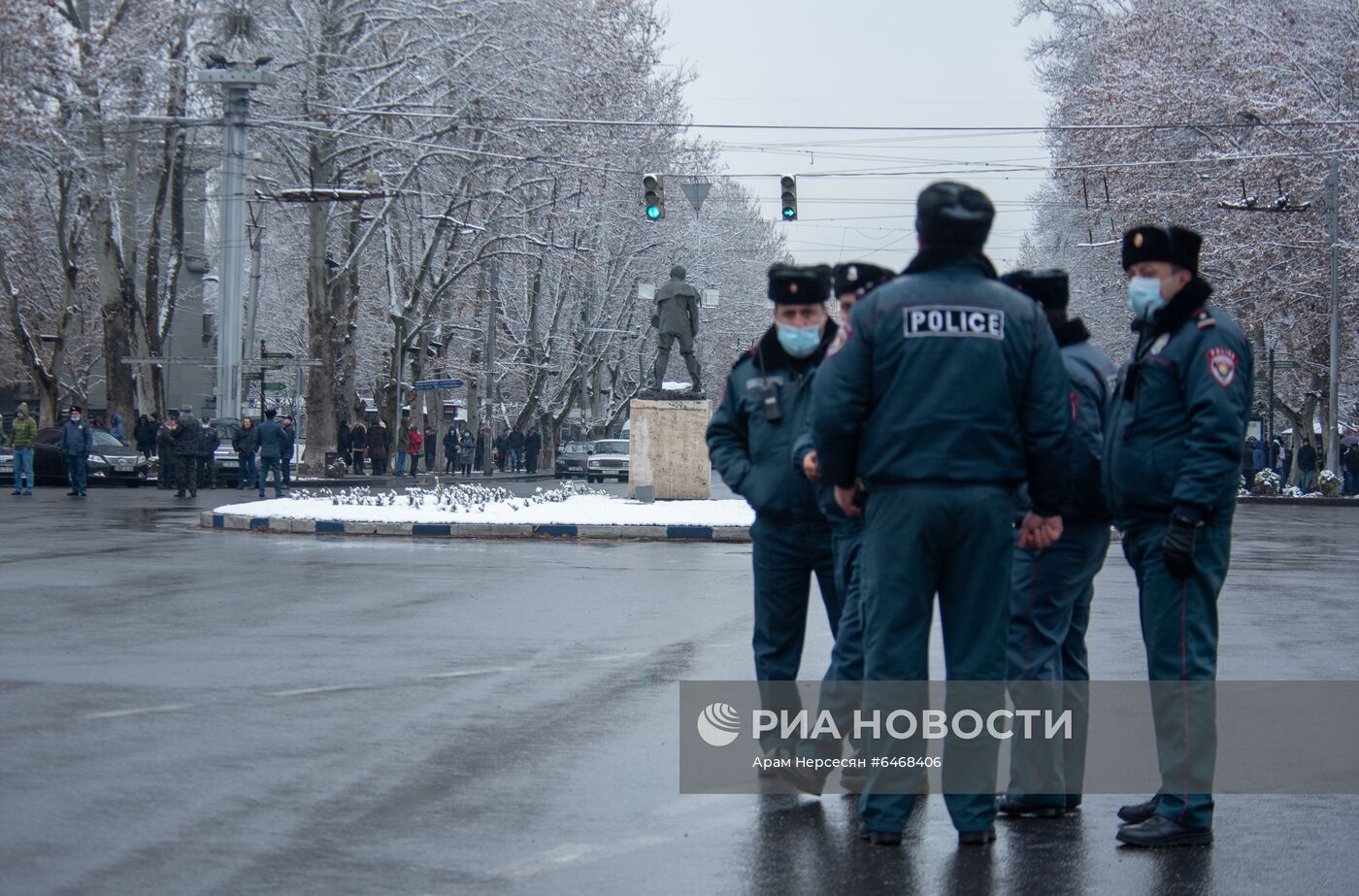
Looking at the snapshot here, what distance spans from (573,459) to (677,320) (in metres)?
27.4

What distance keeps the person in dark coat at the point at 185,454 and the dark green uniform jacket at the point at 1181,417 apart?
92.7 feet

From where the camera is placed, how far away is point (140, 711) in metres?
7.95

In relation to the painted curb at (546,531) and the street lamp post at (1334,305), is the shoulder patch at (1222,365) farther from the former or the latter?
the street lamp post at (1334,305)

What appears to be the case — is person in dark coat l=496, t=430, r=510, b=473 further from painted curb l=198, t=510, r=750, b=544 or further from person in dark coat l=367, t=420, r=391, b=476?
painted curb l=198, t=510, r=750, b=544

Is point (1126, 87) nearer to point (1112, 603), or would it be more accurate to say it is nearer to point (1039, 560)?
point (1112, 603)

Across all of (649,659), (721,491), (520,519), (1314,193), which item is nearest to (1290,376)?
(1314,193)

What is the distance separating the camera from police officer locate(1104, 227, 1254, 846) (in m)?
5.62

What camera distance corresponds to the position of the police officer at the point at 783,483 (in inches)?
256

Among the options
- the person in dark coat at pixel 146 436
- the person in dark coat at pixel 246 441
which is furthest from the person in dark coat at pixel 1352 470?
the person in dark coat at pixel 146 436

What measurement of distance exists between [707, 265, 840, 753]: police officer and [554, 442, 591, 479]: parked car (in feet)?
155

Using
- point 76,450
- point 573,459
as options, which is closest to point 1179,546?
point 76,450

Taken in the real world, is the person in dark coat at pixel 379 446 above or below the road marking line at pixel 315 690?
above

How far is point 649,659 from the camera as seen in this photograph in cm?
996

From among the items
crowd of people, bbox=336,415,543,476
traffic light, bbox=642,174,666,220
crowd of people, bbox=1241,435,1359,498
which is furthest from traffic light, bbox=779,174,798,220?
crowd of people, bbox=336,415,543,476
